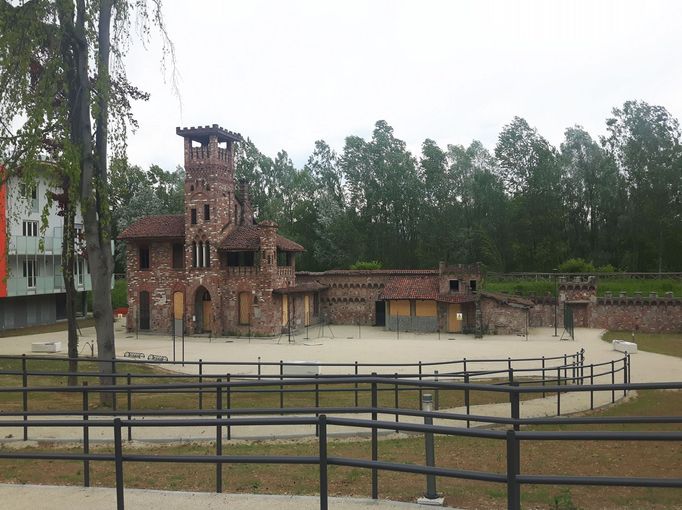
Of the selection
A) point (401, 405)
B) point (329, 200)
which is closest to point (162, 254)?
point (329, 200)

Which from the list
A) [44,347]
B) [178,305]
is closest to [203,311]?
[178,305]

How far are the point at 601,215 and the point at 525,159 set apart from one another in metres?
10.4

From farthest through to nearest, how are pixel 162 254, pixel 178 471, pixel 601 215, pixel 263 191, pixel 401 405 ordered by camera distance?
pixel 263 191 → pixel 601 215 → pixel 162 254 → pixel 401 405 → pixel 178 471

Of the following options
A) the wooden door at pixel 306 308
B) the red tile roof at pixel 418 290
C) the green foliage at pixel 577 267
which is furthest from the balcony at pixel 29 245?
the green foliage at pixel 577 267

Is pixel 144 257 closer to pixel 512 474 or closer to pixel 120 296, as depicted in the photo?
pixel 120 296

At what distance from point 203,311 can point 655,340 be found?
2964cm

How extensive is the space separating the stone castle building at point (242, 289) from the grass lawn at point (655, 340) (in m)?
2.53

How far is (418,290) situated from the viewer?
4422 cm

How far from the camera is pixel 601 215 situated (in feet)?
202

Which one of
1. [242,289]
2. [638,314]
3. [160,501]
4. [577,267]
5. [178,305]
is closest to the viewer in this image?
[160,501]

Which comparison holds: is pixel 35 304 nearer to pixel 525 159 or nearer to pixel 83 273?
pixel 83 273

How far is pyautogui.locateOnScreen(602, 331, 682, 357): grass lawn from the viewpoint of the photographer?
3222 cm

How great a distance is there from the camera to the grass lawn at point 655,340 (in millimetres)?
32219

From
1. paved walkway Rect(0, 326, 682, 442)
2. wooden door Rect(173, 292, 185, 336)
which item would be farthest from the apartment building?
wooden door Rect(173, 292, 185, 336)
